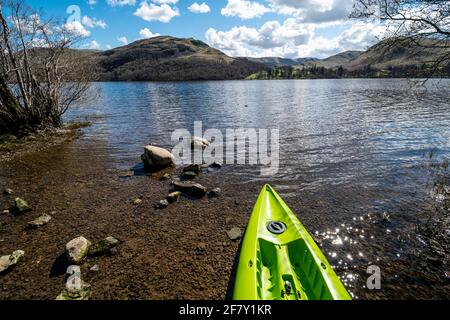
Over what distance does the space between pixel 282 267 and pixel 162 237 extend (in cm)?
347

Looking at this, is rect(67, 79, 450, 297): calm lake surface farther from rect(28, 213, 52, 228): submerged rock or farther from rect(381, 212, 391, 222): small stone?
rect(28, 213, 52, 228): submerged rock

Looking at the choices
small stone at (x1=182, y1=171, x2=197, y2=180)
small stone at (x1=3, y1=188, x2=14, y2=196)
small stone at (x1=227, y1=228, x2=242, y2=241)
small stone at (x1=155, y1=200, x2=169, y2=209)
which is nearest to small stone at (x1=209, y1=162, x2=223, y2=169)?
small stone at (x1=182, y1=171, x2=197, y2=180)

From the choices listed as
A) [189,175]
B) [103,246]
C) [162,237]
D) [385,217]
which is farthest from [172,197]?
[385,217]

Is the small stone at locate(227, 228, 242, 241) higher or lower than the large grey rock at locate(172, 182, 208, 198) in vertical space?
lower

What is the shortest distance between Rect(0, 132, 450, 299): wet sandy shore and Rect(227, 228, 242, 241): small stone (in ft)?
0.55

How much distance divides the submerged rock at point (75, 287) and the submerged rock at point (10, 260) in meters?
1.46

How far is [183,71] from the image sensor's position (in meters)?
188

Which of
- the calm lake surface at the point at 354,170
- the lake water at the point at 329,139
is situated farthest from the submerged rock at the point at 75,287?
the lake water at the point at 329,139

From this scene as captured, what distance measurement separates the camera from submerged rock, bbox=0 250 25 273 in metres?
5.55

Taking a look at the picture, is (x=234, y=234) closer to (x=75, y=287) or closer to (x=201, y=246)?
(x=201, y=246)

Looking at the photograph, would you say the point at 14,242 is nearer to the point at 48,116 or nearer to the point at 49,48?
the point at 48,116

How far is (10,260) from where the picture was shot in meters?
5.73

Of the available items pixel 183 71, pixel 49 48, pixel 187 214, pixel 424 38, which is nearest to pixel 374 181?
pixel 424 38

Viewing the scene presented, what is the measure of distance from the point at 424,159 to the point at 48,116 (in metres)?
25.9
